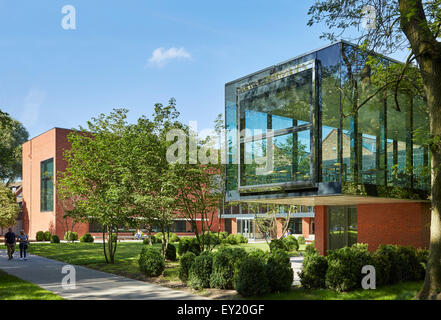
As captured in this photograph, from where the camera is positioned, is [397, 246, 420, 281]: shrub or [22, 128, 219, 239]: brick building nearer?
[397, 246, 420, 281]: shrub

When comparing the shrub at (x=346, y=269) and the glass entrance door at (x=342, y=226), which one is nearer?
the shrub at (x=346, y=269)

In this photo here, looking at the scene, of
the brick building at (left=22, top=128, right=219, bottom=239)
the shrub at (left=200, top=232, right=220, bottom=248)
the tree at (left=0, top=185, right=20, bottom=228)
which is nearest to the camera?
the shrub at (left=200, top=232, right=220, bottom=248)

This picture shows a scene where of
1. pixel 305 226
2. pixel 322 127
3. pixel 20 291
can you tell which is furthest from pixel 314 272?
pixel 305 226

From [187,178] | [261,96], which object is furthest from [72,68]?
[261,96]

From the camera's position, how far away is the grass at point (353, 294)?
35.3ft

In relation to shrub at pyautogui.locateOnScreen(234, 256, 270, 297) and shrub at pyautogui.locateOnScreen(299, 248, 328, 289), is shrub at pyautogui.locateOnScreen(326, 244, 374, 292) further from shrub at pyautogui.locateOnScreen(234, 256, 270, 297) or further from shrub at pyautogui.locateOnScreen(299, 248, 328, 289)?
shrub at pyautogui.locateOnScreen(234, 256, 270, 297)

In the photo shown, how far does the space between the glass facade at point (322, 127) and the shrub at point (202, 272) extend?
4.59 metres

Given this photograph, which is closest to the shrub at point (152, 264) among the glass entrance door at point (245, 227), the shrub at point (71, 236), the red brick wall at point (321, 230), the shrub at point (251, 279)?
the shrub at point (251, 279)

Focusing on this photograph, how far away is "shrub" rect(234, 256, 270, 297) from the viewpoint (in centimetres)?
1079

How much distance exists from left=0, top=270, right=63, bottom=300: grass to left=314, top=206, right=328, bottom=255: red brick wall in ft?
43.7

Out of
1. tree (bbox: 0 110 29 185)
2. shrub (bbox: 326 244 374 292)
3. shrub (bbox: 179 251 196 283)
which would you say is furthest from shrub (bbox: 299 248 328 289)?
tree (bbox: 0 110 29 185)

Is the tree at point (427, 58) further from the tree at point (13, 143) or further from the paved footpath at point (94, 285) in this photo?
the tree at point (13, 143)
